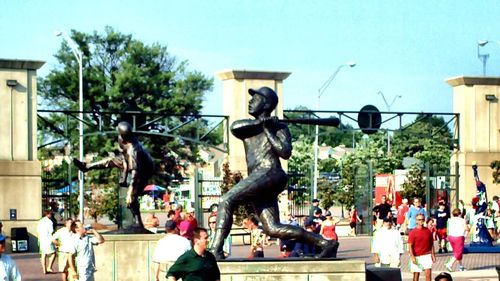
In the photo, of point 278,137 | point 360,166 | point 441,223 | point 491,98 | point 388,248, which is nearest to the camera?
point 278,137

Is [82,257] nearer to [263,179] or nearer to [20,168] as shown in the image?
[263,179]

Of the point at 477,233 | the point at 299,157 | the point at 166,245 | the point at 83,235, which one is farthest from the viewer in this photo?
the point at 299,157

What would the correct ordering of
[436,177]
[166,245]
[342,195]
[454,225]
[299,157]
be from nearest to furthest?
1. [166,245]
2. [454,225]
3. [436,177]
4. [342,195]
5. [299,157]

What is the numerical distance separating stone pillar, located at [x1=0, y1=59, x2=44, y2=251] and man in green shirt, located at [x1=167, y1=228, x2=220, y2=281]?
22.7 metres

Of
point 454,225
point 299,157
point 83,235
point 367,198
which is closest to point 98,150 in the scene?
point 299,157

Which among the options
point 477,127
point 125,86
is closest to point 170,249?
→ point 477,127

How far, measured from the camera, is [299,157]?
86.6 metres

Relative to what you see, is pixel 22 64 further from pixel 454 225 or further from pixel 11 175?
pixel 454 225

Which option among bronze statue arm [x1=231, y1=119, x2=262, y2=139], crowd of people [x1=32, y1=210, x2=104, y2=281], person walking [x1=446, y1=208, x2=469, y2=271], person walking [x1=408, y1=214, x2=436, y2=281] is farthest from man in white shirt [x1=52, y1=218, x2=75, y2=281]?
person walking [x1=446, y1=208, x2=469, y2=271]

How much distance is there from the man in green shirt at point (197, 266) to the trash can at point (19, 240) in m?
22.0

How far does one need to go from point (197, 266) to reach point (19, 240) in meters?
22.3

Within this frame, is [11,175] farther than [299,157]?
No

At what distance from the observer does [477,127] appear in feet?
130

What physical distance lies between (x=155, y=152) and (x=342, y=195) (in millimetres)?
27088
